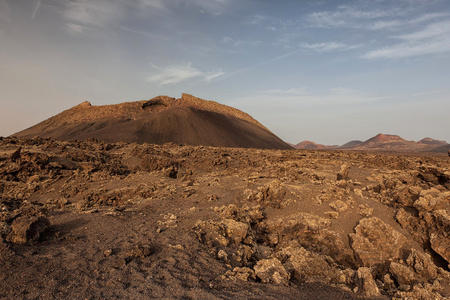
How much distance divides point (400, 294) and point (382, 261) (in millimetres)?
1275

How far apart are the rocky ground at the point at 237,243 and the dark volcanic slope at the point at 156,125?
2906cm

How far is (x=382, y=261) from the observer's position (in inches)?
194

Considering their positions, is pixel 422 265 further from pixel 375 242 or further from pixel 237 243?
pixel 237 243

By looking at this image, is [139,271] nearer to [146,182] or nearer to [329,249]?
[329,249]

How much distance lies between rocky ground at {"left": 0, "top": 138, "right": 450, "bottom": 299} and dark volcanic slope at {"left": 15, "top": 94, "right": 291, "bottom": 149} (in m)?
29.1

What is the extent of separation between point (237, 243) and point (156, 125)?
36.9 m

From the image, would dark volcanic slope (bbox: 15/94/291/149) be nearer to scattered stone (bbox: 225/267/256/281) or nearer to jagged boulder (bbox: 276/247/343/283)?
jagged boulder (bbox: 276/247/343/283)

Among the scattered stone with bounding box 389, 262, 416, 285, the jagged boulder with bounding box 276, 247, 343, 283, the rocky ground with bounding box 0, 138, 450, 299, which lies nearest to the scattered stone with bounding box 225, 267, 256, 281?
the rocky ground with bounding box 0, 138, 450, 299

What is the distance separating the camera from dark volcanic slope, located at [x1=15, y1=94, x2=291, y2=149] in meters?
37.2

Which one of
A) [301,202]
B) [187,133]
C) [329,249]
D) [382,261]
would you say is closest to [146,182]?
[301,202]

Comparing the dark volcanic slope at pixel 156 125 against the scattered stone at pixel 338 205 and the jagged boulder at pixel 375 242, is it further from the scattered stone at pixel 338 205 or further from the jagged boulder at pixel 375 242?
the jagged boulder at pixel 375 242

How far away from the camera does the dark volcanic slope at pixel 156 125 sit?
37188 millimetres

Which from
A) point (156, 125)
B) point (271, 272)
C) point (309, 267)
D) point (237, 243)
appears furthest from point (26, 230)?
point (156, 125)

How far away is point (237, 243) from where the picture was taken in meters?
5.17
